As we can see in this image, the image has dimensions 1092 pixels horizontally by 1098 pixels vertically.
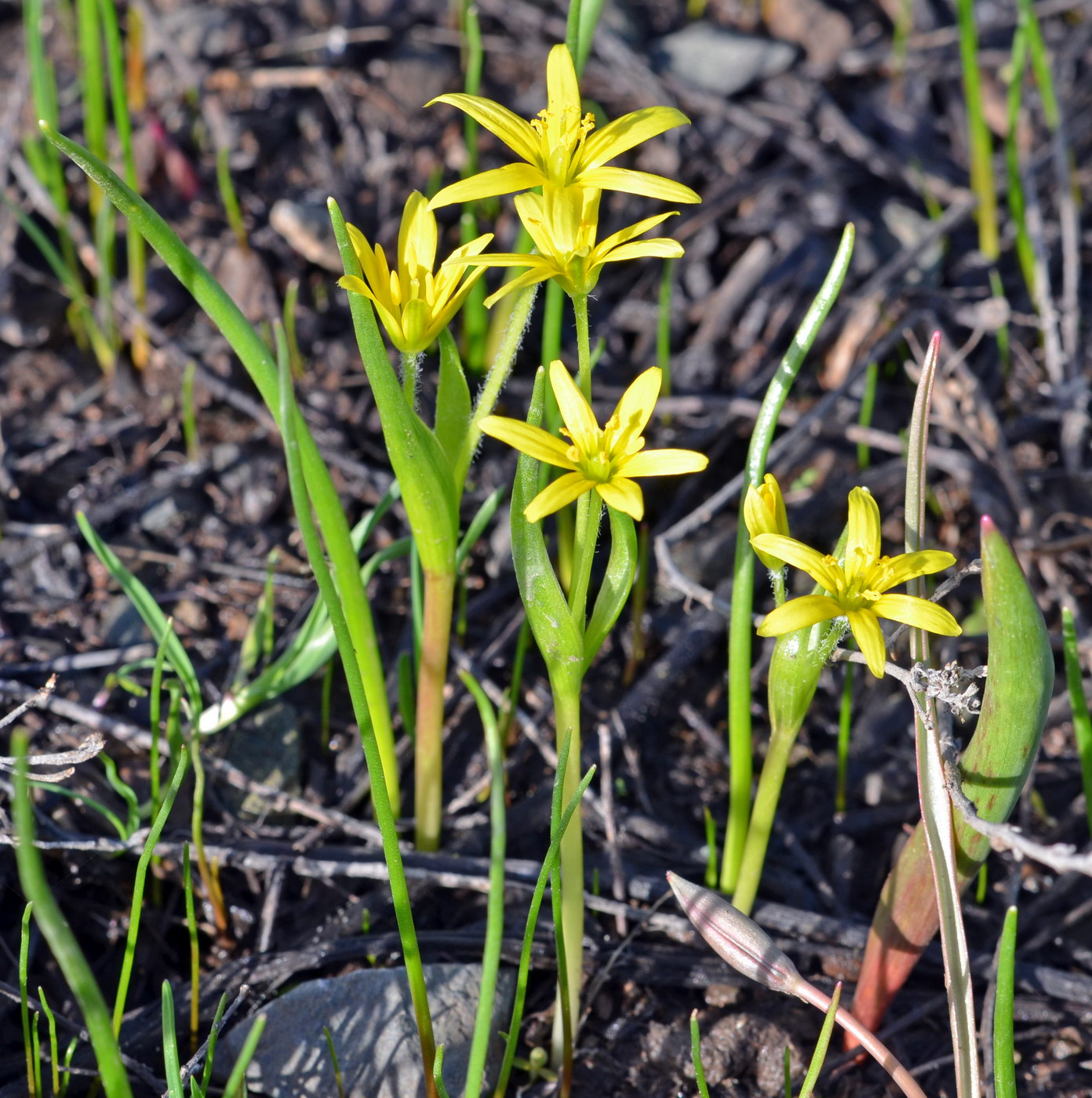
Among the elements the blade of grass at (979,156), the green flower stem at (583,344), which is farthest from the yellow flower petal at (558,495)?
the blade of grass at (979,156)

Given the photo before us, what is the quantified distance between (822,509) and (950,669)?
142cm

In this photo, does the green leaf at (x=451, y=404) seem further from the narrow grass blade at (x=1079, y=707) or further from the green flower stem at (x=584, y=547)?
the narrow grass blade at (x=1079, y=707)

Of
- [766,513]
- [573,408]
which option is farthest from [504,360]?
[766,513]

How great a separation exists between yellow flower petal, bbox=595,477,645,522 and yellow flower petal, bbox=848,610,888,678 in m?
0.39

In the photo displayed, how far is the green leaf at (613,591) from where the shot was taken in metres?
1.78

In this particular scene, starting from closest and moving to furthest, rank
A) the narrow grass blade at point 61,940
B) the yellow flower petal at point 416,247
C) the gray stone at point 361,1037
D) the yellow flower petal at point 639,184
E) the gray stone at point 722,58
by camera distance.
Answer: the narrow grass blade at point 61,940 < the yellow flower petal at point 639,184 < the yellow flower petal at point 416,247 < the gray stone at point 361,1037 < the gray stone at point 722,58

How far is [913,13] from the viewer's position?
4.29m

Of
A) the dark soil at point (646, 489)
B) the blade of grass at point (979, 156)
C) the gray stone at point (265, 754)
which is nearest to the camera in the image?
the dark soil at point (646, 489)

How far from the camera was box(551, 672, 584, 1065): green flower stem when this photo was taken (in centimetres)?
186

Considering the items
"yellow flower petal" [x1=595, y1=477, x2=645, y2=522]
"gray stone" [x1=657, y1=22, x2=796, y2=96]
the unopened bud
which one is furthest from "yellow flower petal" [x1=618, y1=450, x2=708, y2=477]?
"gray stone" [x1=657, y1=22, x2=796, y2=96]

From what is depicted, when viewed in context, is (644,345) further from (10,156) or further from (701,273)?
(10,156)

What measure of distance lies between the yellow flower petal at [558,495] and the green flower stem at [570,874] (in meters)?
0.38

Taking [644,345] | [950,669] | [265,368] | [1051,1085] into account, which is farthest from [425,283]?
[1051,1085]

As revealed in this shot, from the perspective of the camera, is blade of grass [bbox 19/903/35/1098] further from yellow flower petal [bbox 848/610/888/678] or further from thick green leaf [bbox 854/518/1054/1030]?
thick green leaf [bbox 854/518/1054/1030]
